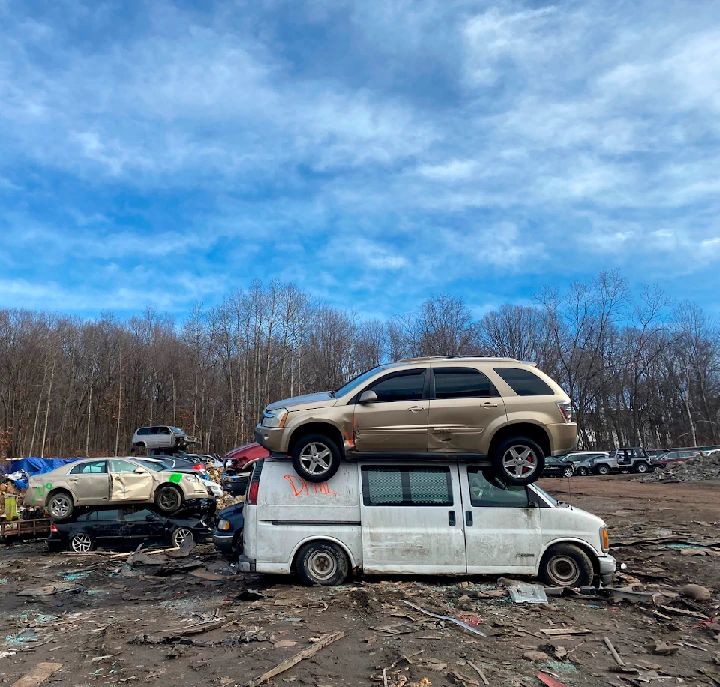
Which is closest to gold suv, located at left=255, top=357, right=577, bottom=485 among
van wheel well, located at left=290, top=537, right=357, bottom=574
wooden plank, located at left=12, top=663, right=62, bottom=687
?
van wheel well, located at left=290, top=537, right=357, bottom=574

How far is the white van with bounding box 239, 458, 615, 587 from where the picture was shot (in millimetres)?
7398

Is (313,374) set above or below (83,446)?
above

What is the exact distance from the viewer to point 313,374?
5250cm

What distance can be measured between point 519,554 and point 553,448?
4.62ft

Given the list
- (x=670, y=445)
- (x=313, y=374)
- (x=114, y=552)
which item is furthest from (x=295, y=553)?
(x=670, y=445)

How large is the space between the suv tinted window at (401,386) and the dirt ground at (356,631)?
2.38 metres

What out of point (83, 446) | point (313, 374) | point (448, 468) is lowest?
point (448, 468)

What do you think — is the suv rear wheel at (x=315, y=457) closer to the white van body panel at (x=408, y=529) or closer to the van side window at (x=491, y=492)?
the white van body panel at (x=408, y=529)

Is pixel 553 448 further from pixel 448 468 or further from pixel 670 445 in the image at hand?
pixel 670 445

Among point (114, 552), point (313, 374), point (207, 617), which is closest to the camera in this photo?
point (207, 617)

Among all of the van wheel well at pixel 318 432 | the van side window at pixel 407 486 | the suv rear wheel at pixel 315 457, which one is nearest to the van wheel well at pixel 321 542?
the van side window at pixel 407 486

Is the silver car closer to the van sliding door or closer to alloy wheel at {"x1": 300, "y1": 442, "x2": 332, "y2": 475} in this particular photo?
alloy wheel at {"x1": 300, "y1": 442, "x2": 332, "y2": 475}

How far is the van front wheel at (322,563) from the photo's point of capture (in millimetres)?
7484

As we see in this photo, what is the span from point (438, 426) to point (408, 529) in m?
1.36
